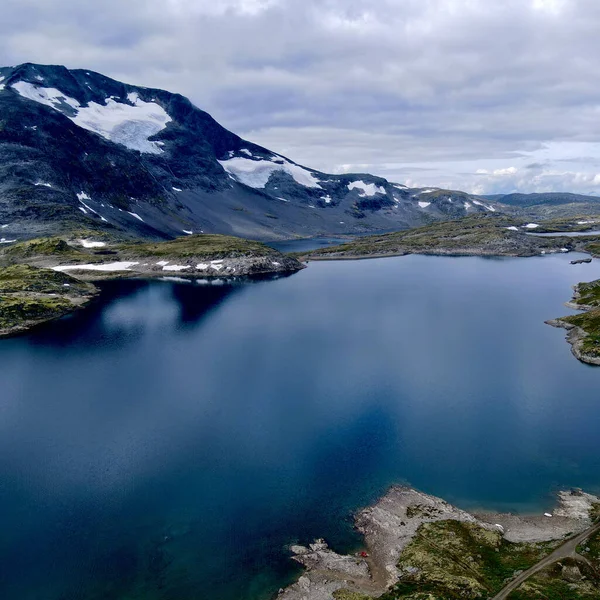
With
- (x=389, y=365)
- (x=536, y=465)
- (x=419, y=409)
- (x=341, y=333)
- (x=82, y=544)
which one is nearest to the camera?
(x=82, y=544)

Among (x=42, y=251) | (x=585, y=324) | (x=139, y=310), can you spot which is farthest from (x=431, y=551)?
(x=42, y=251)

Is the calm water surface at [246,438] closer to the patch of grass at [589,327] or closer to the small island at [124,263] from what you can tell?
the patch of grass at [589,327]

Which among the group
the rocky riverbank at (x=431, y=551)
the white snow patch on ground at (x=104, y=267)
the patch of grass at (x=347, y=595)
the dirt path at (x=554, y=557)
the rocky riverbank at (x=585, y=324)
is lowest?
the patch of grass at (x=347, y=595)

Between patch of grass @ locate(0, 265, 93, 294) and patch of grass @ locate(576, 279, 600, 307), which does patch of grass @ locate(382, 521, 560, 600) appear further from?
patch of grass @ locate(0, 265, 93, 294)

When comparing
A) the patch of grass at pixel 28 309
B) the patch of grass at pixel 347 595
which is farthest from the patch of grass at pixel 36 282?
the patch of grass at pixel 347 595

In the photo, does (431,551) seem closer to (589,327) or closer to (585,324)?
(589,327)

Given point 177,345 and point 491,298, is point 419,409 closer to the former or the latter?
point 177,345

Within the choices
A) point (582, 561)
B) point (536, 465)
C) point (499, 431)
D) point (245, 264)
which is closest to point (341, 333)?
point (499, 431)

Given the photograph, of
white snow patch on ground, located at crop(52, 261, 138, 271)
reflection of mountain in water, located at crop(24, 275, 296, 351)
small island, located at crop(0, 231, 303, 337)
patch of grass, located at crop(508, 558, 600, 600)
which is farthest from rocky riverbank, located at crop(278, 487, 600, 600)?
white snow patch on ground, located at crop(52, 261, 138, 271)
